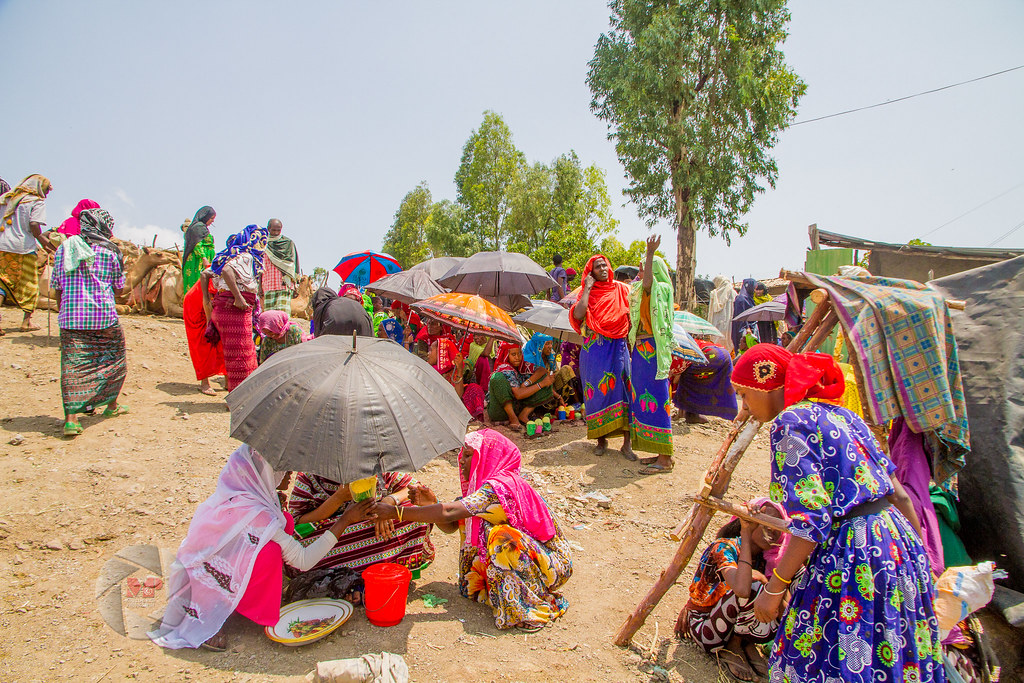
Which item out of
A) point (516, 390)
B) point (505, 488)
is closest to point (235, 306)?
point (516, 390)

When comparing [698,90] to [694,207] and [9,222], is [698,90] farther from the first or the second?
[9,222]

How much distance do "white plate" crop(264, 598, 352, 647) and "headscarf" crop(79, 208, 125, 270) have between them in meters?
4.70

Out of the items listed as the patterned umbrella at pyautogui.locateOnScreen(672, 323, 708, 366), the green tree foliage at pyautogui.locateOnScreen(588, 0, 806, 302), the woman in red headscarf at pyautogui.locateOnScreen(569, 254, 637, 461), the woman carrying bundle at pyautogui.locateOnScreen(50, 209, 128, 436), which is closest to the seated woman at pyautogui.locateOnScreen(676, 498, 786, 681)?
the woman in red headscarf at pyautogui.locateOnScreen(569, 254, 637, 461)

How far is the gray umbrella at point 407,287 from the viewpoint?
26.2ft

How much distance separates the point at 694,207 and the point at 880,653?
18963 mm

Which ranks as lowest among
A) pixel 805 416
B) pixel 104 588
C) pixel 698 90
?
pixel 104 588

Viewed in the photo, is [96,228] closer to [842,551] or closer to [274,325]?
[274,325]

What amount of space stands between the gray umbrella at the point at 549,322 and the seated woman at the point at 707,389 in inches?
62.0

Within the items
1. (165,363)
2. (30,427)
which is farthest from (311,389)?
(165,363)

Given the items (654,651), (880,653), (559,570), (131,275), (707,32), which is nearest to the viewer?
(880,653)

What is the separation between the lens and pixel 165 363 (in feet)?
28.2

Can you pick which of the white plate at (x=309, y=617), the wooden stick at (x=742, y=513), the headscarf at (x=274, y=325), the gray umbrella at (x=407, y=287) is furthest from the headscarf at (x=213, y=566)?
the gray umbrella at (x=407, y=287)

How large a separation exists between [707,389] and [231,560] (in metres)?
6.53

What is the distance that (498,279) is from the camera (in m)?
9.37
